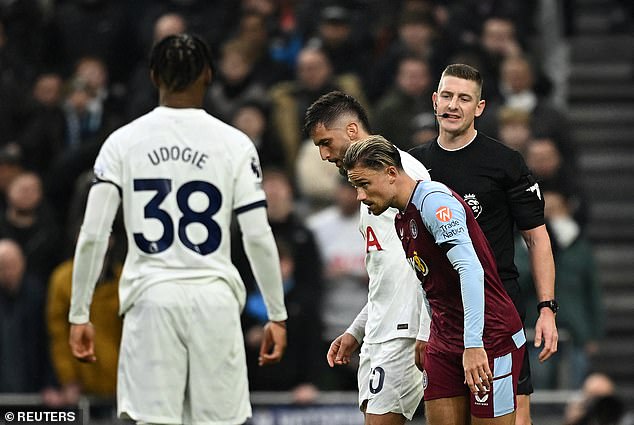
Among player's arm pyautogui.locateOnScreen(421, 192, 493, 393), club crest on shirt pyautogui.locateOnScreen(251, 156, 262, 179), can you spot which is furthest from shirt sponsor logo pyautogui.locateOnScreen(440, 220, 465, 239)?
club crest on shirt pyautogui.locateOnScreen(251, 156, 262, 179)

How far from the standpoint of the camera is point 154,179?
7.62 meters

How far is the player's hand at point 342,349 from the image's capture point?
771 centimetres

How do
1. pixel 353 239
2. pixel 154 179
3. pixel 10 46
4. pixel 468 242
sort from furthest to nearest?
pixel 10 46 → pixel 353 239 → pixel 154 179 → pixel 468 242

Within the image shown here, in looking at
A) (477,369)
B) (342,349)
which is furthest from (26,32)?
(477,369)

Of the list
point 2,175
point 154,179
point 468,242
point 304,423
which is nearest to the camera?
point 468,242

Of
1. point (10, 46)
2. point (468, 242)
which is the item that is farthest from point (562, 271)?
point (10, 46)

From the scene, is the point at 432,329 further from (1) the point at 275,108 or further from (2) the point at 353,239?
(1) the point at 275,108

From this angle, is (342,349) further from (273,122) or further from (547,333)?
(273,122)

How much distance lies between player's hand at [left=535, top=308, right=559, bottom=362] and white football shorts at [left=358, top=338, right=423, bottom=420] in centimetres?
62

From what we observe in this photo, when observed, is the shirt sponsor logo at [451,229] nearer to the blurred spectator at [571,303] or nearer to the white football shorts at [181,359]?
the white football shorts at [181,359]

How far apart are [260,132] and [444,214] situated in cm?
636

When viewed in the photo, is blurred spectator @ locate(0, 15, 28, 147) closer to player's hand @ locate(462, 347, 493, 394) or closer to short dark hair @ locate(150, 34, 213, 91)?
short dark hair @ locate(150, 34, 213, 91)

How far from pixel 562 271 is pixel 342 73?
309cm

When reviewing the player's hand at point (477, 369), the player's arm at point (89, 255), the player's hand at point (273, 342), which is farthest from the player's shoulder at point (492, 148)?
the player's arm at point (89, 255)
